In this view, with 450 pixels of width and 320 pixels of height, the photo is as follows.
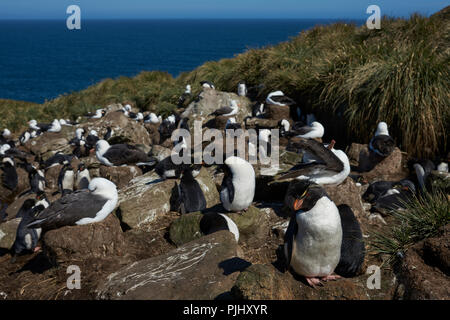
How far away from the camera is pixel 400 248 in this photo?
4.32m

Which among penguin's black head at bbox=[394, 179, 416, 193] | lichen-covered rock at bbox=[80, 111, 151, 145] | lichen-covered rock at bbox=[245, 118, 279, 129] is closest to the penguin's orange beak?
penguin's black head at bbox=[394, 179, 416, 193]

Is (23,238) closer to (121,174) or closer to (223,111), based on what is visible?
(121,174)

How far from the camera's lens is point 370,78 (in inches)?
376

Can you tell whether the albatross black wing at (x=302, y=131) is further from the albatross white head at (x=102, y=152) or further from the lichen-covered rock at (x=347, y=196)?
the albatross white head at (x=102, y=152)

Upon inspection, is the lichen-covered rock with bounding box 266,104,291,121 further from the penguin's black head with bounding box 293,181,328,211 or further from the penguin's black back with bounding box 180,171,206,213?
the penguin's black head with bounding box 293,181,328,211

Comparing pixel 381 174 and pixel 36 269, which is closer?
pixel 36 269

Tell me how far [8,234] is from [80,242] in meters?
2.86

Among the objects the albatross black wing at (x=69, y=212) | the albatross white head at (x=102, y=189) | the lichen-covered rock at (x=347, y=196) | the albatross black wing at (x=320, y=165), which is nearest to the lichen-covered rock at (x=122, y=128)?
the albatross white head at (x=102, y=189)

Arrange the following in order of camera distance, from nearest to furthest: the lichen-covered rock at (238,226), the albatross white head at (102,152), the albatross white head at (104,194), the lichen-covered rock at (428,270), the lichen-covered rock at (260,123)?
1. the lichen-covered rock at (428,270)
2. the albatross white head at (104,194)
3. the lichen-covered rock at (238,226)
4. the albatross white head at (102,152)
5. the lichen-covered rock at (260,123)

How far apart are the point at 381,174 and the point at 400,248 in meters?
4.71

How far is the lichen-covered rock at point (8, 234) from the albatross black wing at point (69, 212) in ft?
7.05

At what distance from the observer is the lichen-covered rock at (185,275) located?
3.66 meters

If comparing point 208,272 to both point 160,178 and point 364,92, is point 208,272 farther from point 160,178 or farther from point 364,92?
point 364,92
